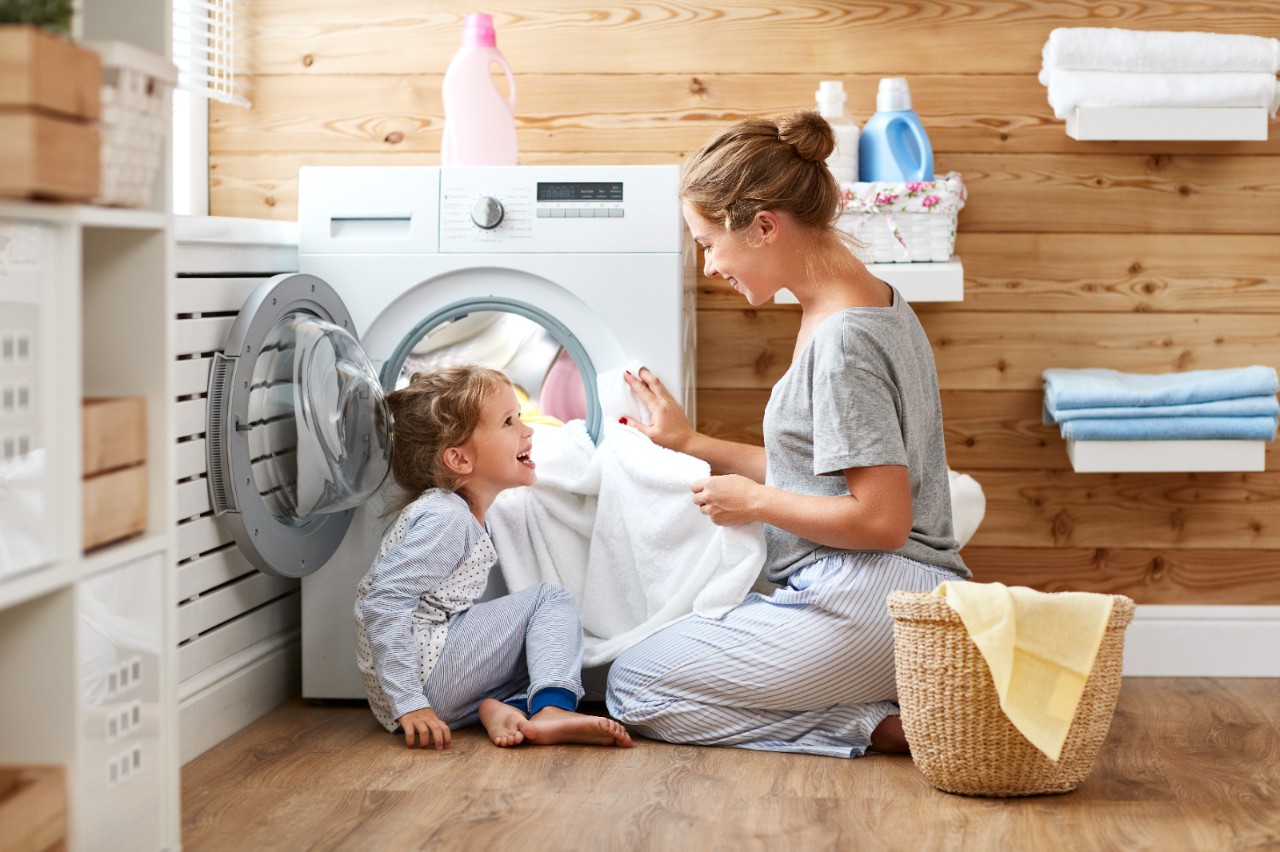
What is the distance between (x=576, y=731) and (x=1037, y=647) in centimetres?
70

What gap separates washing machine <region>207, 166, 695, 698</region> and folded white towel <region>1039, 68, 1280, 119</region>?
2.58 feet

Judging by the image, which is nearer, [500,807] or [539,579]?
[500,807]

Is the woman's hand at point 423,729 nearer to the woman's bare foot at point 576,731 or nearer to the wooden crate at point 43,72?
the woman's bare foot at point 576,731

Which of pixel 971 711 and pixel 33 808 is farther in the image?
pixel 971 711

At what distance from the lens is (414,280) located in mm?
2266

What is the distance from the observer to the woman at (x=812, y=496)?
6.36ft

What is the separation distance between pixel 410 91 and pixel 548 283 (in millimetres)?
687

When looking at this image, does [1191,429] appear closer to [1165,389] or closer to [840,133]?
[1165,389]

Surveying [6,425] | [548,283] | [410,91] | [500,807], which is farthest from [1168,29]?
[6,425]

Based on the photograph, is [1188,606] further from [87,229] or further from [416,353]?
[87,229]

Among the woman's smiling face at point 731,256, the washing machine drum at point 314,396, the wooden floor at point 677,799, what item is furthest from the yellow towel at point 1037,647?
the washing machine drum at point 314,396

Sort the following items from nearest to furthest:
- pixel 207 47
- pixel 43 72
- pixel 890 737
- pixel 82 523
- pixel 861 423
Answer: pixel 43 72
pixel 82 523
pixel 861 423
pixel 890 737
pixel 207 47

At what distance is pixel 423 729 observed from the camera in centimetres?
204

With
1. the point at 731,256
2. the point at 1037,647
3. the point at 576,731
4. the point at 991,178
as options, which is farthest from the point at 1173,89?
the point at 576,731
